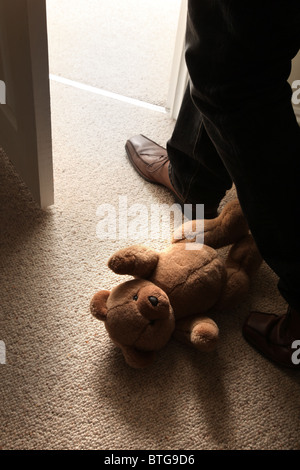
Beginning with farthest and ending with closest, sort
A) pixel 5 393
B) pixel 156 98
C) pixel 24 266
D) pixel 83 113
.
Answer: pixel 156 98
pixel 83 113
pixel 24 266
pixel 5 393

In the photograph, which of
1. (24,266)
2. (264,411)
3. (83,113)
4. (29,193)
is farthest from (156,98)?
(264,411)

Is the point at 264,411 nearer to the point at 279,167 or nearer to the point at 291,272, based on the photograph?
the point at 291,272

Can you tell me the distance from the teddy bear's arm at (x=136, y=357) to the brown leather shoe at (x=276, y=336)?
0.73ft

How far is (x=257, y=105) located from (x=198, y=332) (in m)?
0.40

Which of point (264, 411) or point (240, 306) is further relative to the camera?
point (240, 306)

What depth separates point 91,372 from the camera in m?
0.85

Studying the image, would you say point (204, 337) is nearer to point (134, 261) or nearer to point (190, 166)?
point (134, 261)

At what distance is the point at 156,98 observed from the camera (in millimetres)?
1483

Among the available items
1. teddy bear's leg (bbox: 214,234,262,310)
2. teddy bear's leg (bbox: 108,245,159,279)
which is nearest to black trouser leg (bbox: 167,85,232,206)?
teddy bear's leg (bbox: 214,234,262,310)

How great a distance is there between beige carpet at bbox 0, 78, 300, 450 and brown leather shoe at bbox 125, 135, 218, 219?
0.56ft

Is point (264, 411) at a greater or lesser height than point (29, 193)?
lesser

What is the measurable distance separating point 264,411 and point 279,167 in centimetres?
45

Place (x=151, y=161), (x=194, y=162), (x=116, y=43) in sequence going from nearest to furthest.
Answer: (x=194, y=162) < (x=151, y=161) < (x=116, y=43)
